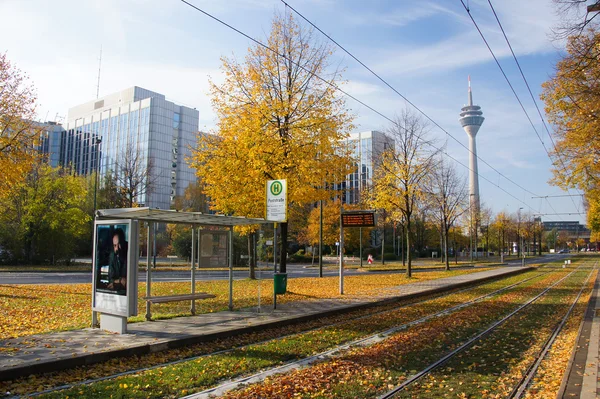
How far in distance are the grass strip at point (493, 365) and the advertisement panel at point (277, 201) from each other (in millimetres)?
6170

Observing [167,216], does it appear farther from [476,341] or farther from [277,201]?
[476,341]

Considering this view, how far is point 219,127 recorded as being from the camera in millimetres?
19188

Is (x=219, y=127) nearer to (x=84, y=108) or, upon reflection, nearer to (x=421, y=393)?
(x=421, y=393)

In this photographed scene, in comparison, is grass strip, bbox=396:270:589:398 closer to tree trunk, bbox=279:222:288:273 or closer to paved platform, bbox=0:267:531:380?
paved platform, bbox=0:267:531:380

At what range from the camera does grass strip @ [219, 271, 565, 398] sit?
635 cm

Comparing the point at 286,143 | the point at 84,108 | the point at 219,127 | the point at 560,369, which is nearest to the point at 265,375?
the point at 560,369

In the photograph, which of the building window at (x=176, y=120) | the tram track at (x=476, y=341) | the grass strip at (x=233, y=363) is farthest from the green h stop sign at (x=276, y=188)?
the building window at (x=176, y=120)

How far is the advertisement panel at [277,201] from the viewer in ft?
43.1

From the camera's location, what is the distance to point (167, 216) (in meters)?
11.7

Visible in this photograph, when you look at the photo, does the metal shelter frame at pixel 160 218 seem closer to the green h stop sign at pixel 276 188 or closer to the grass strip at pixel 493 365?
the green h stop sign at pixel 276 188

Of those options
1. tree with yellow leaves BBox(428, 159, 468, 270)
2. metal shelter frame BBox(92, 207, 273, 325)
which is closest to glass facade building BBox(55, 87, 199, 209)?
tree with yellow leaves BBox(428, 159, 468, 270)

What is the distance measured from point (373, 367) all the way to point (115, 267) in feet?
19.3

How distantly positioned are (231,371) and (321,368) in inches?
58.3

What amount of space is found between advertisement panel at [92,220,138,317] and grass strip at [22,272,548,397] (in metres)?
2.54
